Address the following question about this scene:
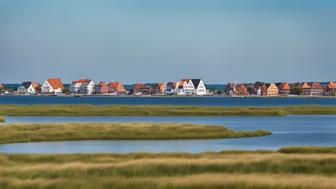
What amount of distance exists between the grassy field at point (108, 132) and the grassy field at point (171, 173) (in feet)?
59.4

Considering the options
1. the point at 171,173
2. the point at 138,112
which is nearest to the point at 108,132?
the point at 171,173

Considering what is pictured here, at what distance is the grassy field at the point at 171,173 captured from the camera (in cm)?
Answer: 2203

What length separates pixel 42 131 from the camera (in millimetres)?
54125

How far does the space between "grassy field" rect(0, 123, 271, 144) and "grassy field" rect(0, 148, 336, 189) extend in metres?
18.1

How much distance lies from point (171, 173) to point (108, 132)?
98.3 feet

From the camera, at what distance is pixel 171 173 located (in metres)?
26.3

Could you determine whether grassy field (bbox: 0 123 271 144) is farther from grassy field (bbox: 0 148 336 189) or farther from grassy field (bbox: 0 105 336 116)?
grassy field (bbox: 0 105 336 116)

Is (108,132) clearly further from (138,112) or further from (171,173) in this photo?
(138,112)

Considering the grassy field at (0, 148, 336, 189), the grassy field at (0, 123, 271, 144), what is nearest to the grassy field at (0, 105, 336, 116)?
the grassy field at (0, 123, 271, 144)

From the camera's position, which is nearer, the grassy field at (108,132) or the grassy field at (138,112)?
the grassy field at (108,132)

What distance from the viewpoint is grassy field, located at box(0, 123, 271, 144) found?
5181cm

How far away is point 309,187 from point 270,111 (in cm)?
9582

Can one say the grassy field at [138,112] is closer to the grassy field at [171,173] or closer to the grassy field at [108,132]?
the grassy field at [108,132]

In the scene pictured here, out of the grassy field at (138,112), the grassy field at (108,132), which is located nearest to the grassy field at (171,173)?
the grassy field at (108,132)
